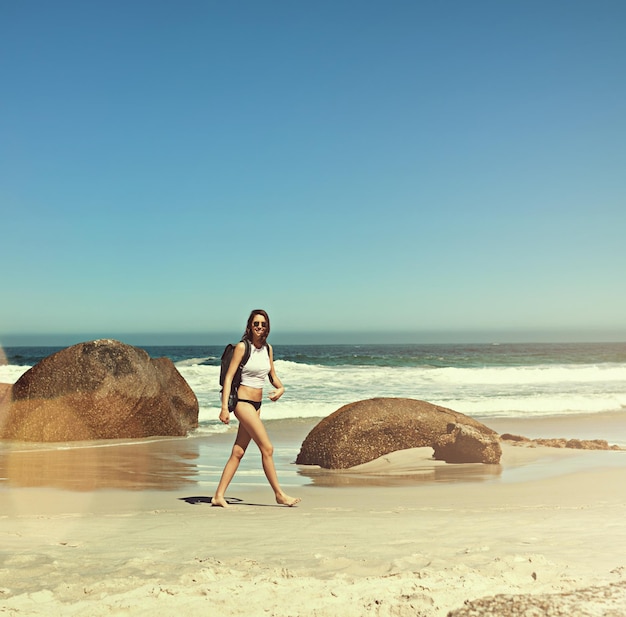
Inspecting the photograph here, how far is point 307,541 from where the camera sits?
15.9 ft

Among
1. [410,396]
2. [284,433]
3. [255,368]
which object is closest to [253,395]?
[255,368]

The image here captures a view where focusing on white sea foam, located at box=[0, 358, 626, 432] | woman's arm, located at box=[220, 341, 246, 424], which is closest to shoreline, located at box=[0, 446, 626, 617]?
woman's arm, located at box=[220, 341, 246, 424]

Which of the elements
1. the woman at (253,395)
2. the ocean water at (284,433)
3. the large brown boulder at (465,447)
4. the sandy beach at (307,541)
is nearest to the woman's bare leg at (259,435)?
the woman at (253,395)

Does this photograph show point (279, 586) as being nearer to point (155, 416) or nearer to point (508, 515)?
point (508, 515)

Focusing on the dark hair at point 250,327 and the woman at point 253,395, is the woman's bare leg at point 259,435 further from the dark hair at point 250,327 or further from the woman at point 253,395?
the dark hair at point 250,327

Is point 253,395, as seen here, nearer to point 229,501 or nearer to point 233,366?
point 233,366

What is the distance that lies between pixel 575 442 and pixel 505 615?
26.2 feet

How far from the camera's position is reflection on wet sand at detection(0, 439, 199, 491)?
7668mm

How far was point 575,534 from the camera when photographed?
5031 mm

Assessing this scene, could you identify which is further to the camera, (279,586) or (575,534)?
(575,534)

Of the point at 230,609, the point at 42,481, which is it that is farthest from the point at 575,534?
the point at 42,481

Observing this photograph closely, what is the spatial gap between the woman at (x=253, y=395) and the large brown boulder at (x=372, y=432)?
257cm

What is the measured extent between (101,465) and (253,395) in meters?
3.73

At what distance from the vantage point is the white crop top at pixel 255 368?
621 centimetres
